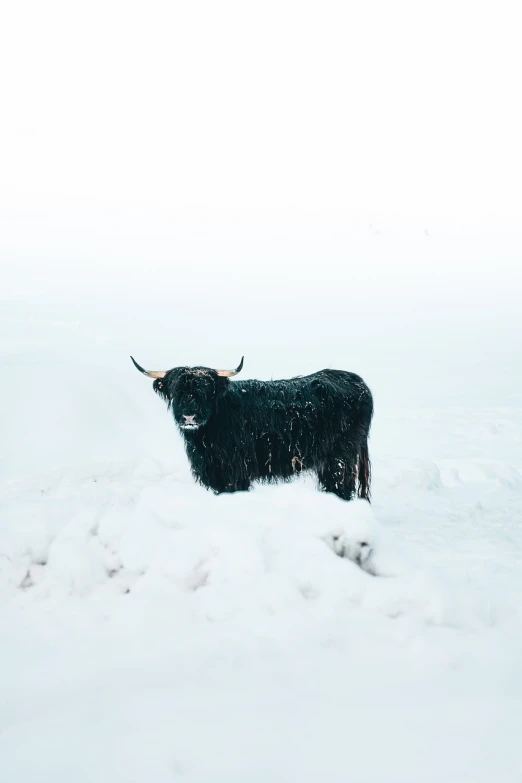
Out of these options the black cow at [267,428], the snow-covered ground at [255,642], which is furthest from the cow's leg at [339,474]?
the snow-covered ground at [255,642]

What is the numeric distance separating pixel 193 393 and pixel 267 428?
2.77 ft

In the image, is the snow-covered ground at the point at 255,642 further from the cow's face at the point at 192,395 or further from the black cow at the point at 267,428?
the cow's face at the point at 192,395

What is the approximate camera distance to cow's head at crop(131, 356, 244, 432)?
602 cm

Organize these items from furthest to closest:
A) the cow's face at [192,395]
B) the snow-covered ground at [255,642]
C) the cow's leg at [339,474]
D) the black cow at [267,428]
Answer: the cow's leg at [339,474] → the black cow at [267,428] → the cow's face at [192,395] → the snow-covered ground at [255,642]

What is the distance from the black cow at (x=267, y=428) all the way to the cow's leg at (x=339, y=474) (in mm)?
11

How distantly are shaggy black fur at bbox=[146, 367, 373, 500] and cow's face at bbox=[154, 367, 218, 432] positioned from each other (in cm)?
1

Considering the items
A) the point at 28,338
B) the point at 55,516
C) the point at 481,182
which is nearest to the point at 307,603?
the point at 55,516

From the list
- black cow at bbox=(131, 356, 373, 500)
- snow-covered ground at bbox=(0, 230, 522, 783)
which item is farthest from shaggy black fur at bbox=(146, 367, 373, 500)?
snow-covered ground at bbox=(0, 230, 522, 783)

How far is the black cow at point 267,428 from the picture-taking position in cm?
615

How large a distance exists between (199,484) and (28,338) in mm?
14336

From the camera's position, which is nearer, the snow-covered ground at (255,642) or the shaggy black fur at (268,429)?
the snow-covered ground at (255,642)

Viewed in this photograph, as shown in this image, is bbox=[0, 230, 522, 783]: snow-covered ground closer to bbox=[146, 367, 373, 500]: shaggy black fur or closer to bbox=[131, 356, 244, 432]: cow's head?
bbox=[146, 367, 373, 500]: shaggy black fur

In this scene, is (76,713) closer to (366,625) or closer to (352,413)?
(366,625)

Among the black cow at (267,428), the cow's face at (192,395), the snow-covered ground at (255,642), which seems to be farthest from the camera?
the black cow at (267,428)
